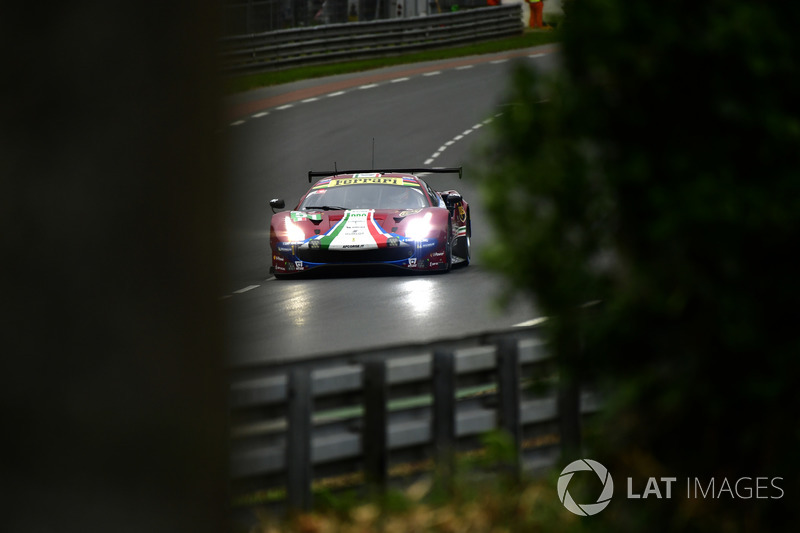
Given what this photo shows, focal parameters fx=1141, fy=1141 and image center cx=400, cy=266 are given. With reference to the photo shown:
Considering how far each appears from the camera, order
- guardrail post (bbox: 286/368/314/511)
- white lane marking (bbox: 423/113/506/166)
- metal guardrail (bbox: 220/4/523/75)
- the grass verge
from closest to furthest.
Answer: guardrail post (bbox: 286/368/314/511)
white lane marking (bbox: 423/113/506/166)
the grass verge
metal guardrail (bbox: 220/4/523/75)

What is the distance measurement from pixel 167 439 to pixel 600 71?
239 centimetres

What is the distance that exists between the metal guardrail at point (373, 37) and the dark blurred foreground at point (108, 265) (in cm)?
3088

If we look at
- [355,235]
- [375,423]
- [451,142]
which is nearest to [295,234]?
[355,235]

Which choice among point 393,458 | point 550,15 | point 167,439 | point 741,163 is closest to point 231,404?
point 167,439

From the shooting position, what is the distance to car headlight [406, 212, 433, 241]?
15281mm

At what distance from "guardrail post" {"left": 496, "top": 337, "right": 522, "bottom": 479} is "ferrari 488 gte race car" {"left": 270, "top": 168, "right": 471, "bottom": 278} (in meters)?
9.61

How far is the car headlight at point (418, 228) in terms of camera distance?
15281mm

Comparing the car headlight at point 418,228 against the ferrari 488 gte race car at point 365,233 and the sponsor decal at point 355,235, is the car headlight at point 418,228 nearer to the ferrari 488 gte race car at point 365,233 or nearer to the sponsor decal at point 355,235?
the ferrari 488 gte race car at point 365,233

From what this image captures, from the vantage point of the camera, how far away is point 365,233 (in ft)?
49.9

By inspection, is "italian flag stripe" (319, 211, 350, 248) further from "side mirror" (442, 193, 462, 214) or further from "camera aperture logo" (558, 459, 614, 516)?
"camera aperture logo" (558, 459, 614, 516)

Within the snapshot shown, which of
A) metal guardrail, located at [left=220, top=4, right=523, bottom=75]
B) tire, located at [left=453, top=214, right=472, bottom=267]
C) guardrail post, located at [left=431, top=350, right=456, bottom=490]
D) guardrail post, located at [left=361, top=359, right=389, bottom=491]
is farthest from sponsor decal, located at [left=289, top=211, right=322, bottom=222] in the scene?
metal guardrail, located at [left=220, top=4, right=523, bottom=75]

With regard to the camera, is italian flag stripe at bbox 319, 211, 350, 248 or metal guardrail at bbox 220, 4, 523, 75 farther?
metal guardrail at bbox 220, 4, 523, 75

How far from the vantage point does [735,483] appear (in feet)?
12.5

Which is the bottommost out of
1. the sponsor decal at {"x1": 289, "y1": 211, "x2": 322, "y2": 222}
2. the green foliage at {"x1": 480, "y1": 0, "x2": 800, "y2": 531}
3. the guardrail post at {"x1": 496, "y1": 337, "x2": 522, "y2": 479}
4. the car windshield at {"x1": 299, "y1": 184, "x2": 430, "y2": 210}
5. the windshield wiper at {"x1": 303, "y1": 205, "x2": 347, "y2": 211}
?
the sponsor decal at {"x1": 289, "y1": 211, "x2": 322, "y2": 222}
